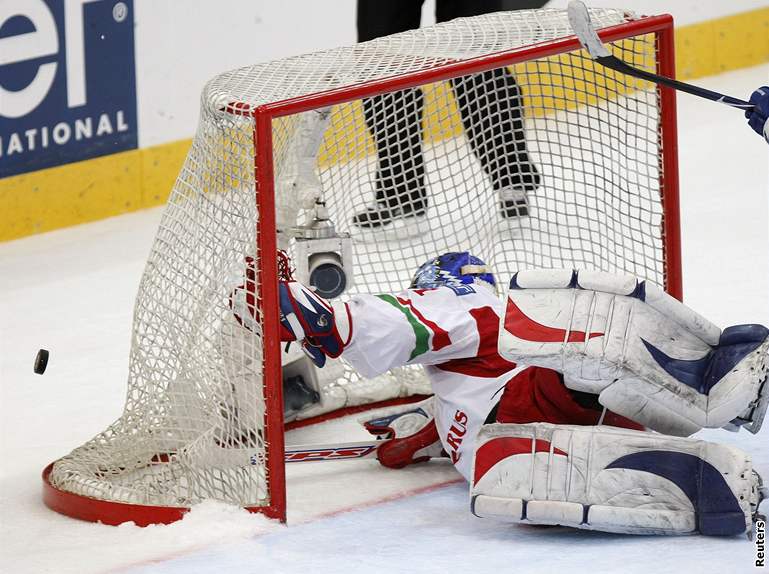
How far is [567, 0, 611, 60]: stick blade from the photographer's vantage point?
2.30m

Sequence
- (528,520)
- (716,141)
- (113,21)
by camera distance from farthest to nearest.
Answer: (716,141) → (113,21) → (528,520)

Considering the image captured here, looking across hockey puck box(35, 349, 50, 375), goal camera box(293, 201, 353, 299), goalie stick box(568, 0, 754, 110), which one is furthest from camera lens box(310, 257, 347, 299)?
goalie stick box(568, 0, 754, 110)

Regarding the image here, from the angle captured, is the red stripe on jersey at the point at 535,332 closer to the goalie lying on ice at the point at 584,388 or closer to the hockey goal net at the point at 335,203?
the goalie lying on ice at the point at 584,388

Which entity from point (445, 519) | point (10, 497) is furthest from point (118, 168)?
point (445, 519)

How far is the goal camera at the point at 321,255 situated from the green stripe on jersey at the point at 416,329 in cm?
33

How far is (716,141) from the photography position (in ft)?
18.2

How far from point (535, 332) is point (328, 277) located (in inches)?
23.6

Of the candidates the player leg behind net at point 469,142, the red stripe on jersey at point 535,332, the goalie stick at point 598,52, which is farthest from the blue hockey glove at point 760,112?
the player leg behind net at point 469,142

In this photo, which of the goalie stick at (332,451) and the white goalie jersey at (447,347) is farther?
the goalie stick at (332,451)

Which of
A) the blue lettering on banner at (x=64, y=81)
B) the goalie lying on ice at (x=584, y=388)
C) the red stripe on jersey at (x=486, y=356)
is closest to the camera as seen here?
the goalie lying on ice at (x=584, y=388)

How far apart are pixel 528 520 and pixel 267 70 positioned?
0.88 meters

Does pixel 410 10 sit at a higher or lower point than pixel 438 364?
higher

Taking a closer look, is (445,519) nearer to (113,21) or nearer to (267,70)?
(267,70)

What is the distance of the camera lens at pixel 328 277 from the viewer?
9.43 feet
